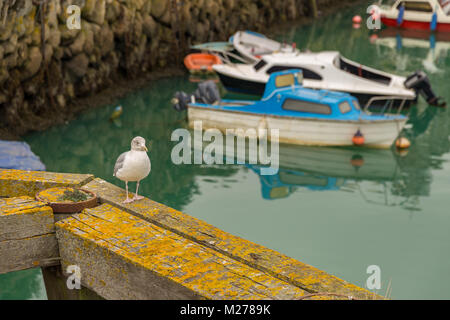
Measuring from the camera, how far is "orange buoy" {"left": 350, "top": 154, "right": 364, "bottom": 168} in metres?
14.9

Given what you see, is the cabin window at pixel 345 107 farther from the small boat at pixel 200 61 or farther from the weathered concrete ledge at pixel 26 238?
the weathered concrete ledge at pixel 26 238

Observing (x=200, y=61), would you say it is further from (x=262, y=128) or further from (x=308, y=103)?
(x=308, y=103)

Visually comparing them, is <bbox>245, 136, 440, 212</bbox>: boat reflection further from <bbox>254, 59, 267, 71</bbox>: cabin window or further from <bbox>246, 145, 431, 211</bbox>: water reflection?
<bbox>254, 59, 267, 71</bbox>: cabin window

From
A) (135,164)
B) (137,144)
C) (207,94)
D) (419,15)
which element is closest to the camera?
(135,164)

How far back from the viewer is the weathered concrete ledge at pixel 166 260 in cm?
286

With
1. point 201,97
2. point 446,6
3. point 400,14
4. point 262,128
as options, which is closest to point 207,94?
point 201,97

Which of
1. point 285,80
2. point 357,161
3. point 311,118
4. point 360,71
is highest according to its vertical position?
point 285,80

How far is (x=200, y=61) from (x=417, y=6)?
16585mm

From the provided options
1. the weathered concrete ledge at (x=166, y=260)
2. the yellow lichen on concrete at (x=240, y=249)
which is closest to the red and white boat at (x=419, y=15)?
the yellow lichen on concrete at (x=240, y=249)

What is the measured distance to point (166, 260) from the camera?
301cm

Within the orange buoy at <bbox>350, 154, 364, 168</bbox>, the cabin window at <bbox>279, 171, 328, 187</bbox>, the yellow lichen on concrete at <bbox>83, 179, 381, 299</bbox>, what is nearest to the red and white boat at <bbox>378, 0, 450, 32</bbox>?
the orange buoy at <bbox>350, 154, 364, 168</bbox>

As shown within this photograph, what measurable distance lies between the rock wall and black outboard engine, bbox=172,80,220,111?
3.29 metres

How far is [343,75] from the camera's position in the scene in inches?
735
